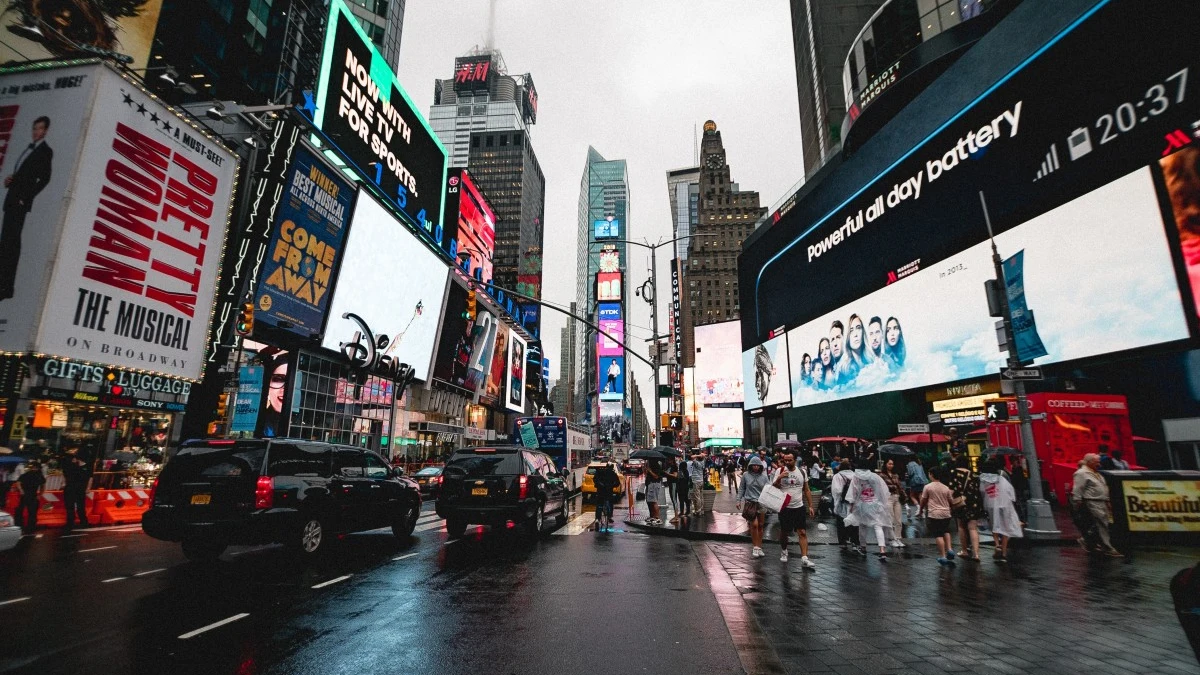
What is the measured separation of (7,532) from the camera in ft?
23.3

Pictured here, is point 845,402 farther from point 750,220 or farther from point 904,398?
point 750,220

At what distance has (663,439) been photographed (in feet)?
82.4

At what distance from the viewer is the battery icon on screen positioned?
2091cm

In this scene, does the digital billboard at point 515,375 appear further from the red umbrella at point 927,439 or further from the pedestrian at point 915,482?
the pedestrian at point 915,482

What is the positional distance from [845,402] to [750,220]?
93268 mm

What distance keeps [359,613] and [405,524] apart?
19.6 feet

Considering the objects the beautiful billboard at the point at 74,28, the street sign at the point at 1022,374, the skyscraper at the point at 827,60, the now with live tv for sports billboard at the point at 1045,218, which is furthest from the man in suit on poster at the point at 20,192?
the skyscraper at the point at 827,60

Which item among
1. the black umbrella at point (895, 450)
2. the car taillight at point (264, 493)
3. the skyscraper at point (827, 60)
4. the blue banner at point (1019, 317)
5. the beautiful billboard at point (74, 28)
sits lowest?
the car taillight at point (264, 493)

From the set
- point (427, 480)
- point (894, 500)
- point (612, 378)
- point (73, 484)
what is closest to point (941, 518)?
point (894, 500)

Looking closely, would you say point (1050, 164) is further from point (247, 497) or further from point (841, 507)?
point (247, 497)

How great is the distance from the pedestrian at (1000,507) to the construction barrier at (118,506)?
18.5 metres

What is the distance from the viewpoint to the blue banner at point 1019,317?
12.3 meters

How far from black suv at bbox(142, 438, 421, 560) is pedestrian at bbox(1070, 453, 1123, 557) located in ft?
44.1

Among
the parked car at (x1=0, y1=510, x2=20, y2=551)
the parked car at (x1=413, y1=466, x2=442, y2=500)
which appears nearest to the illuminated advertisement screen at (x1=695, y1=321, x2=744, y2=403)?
the parked car at (x1=413, y1=466, x2=442, y2=500)
